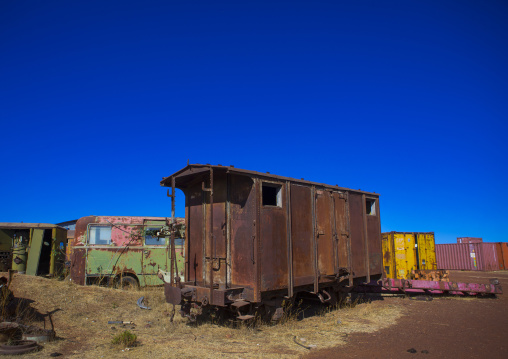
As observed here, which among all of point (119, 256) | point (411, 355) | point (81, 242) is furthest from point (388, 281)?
point (81, 242)

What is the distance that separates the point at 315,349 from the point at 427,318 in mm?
4260

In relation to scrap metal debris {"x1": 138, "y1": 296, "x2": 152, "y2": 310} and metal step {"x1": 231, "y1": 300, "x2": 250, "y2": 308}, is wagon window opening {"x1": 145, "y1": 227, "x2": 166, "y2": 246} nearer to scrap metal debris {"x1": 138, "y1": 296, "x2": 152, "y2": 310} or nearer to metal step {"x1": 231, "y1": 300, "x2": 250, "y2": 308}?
scrap metal debris {"x1": 138, "y1": 296, "x2": 152, "y2": 310}

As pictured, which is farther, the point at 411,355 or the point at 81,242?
the point at 81,242

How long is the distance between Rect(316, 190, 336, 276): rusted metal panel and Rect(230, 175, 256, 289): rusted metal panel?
8.15ft

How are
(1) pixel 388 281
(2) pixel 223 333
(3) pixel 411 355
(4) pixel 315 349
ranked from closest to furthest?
1. (3) pixel 411 355
2. (4) pixel 315 349
3. (2) pixel 223 333
4. (1) pixel 388 281

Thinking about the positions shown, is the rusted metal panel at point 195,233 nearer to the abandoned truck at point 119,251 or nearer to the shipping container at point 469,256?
the abandoned truck at point 119,251

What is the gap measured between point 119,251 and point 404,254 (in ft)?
38.9

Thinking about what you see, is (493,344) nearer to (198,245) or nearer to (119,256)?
(198,245)

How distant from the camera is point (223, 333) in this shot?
7.37 metres

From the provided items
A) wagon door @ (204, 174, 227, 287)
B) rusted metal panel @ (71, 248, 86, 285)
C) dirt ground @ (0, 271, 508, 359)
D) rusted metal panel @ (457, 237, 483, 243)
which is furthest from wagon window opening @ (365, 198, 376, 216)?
rusted metal panel @ (457, 237, 483, 243)

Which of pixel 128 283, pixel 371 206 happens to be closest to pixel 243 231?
pixel 371 206

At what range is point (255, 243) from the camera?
750 centimetres

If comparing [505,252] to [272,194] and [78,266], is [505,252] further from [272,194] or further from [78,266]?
[78,266]

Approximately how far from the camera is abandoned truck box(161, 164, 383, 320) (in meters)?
7.61
